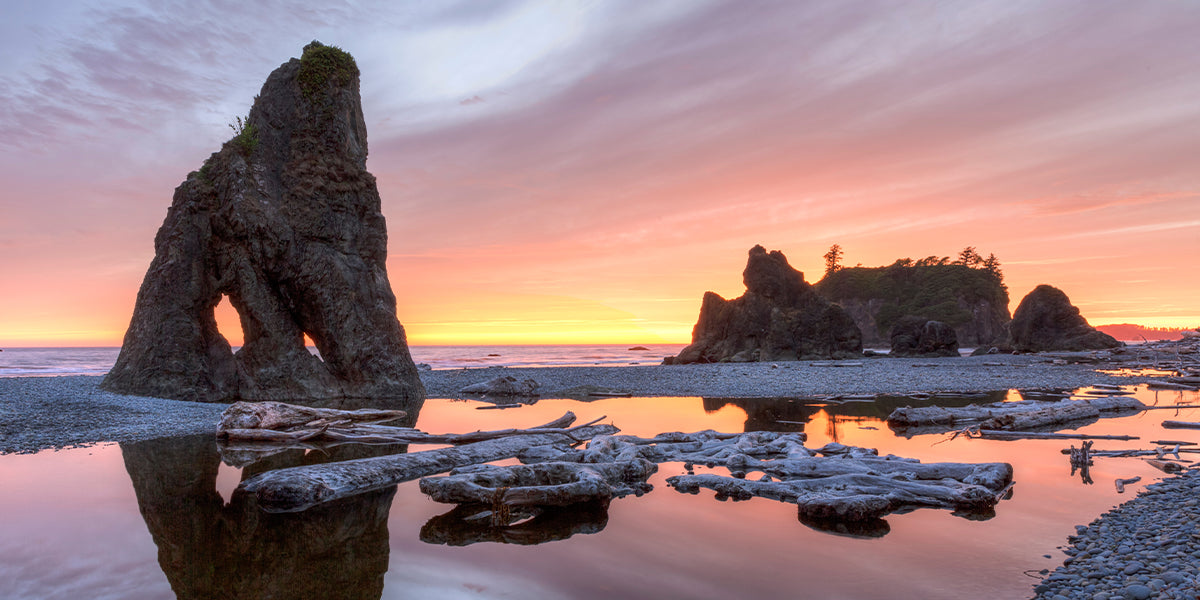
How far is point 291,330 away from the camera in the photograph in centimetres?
2400

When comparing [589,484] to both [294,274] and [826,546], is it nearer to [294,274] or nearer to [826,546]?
[826,546]

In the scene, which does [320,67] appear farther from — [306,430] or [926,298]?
[926,298]

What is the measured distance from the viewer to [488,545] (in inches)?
267

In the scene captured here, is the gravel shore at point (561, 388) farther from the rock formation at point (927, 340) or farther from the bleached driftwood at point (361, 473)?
the rock formation at point (927, 340)

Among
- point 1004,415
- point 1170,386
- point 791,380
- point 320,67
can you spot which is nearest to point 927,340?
point 1170,386

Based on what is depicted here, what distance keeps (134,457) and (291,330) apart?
12.8 metres

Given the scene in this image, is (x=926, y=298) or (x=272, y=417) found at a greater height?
(x=926, y=298)

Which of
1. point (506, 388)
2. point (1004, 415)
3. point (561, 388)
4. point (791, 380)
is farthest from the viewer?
point (791, 380)

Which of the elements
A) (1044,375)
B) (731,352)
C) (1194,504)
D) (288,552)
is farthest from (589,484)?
(731,352)

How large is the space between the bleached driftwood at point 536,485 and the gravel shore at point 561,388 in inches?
384

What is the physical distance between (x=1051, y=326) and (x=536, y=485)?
67.9 metres

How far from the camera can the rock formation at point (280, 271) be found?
869 inches

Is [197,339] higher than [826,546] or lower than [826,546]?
higher

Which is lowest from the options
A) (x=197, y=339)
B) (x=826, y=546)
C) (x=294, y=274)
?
(x=826, y=546)
